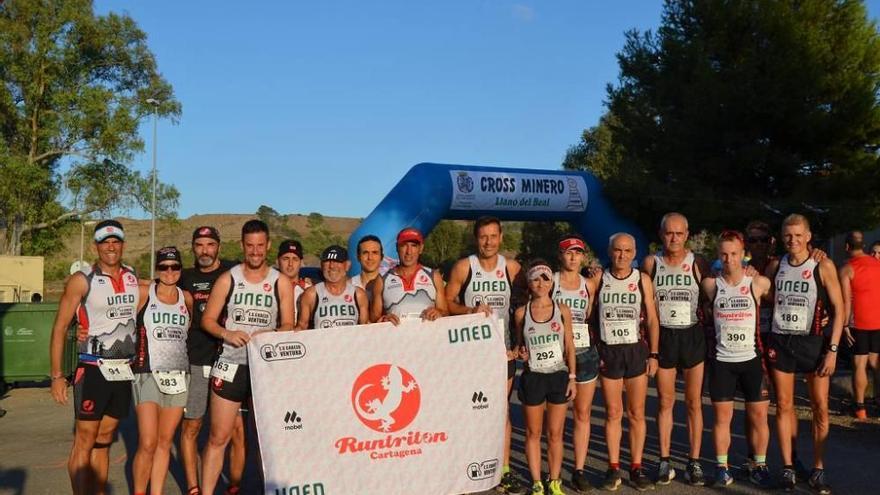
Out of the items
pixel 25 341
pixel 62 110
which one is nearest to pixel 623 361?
pixel 25 341

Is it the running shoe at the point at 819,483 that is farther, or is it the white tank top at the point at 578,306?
the white tank top at the point at 578,306

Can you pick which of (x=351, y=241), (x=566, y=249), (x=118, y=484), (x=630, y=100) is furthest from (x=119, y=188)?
(x=566, y=249)

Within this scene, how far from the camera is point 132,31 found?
27594 millimetres

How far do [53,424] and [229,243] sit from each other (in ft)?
181

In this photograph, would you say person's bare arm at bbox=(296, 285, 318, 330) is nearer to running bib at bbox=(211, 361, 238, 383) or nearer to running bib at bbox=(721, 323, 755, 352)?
running bib at bbox=(211, 361, 238, 383)

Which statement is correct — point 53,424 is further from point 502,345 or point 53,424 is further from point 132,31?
point 132,31

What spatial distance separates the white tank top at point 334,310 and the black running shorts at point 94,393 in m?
1.42

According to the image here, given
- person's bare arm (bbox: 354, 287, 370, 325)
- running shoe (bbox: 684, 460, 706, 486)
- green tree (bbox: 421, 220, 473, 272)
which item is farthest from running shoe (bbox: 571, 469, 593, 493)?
green tree (bbox: 421, 220, 473, 272)

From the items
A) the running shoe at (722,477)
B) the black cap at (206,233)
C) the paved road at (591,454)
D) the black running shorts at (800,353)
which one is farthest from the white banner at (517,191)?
the running shoe at (722,477)

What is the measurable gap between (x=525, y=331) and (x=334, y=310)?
1.42 metres

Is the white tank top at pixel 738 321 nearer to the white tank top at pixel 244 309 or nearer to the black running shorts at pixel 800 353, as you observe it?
the black running shorts at pixel 800 353

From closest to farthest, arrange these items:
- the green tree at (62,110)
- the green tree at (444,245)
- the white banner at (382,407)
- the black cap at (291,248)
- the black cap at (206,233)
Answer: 1. the white banner at (382,407)
2. the black cap at (206,233)
3. the black cap at (291,248)
4. the green tree at (62,110)
5. the green tree at (444,245)

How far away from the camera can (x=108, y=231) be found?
5.65m

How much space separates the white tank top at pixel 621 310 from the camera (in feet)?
20.8
